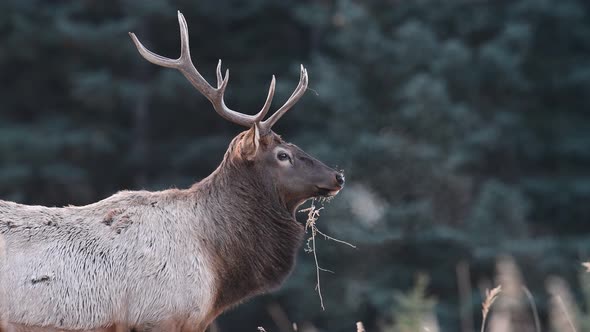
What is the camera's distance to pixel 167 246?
7367mm

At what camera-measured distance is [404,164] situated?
2575 centimetres

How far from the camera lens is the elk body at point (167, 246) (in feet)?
22.9

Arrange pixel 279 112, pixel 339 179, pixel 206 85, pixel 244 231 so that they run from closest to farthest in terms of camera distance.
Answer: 1. pixel 244 231
2. pixel 339 179
3. pixel 279 112
4. pixel 206 85

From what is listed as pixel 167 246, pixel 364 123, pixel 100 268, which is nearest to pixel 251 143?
pixel 167 246

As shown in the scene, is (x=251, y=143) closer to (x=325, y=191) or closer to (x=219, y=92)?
(x=219, y=92)

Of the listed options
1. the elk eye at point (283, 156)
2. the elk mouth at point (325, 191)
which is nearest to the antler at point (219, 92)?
the elk eye at point (283, 156)

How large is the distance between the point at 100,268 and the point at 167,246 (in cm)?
48

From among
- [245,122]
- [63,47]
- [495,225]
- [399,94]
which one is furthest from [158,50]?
[245,122]

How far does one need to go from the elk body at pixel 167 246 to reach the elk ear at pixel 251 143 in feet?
0.03

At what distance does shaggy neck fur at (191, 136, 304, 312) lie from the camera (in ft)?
25.4

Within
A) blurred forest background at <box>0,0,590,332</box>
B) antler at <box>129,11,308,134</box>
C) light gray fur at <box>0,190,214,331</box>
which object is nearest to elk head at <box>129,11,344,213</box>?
antler at <box>129,11,308,134</box>

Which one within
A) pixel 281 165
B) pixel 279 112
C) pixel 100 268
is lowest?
pixel 100 268

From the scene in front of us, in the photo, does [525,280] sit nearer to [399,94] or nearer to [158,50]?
[399,94]

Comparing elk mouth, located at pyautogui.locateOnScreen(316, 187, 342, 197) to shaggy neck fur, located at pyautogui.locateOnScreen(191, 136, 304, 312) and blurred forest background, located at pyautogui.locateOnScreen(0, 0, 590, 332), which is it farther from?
blurred forest background, located at pyautogui.locateOnScreen(0, 0, 590, 332)
